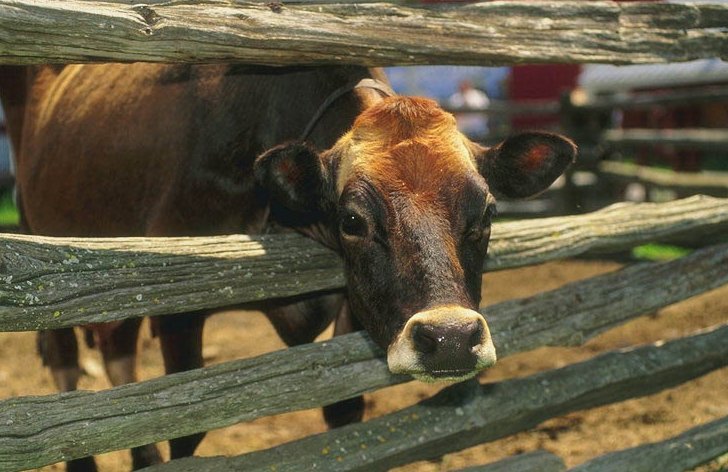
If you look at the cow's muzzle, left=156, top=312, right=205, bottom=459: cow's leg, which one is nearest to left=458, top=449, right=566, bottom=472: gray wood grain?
the cow's muzzle

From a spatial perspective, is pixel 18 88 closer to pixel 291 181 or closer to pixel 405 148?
pixel 291 181

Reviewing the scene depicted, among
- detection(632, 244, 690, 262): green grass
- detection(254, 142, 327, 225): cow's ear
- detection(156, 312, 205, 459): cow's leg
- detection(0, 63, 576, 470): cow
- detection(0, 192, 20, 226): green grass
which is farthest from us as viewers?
detection(0, 192, 20, 226): green grass

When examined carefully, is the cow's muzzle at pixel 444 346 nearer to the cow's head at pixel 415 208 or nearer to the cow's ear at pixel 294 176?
the cow's head at pixel 415 208

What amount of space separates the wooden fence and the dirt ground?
56cm

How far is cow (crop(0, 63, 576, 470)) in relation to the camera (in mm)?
2832

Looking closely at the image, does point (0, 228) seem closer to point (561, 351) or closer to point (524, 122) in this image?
point (561, 351)

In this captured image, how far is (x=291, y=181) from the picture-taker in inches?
129

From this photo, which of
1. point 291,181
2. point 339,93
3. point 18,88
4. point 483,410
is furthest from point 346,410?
point 18,88

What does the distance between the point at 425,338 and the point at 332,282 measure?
859mm

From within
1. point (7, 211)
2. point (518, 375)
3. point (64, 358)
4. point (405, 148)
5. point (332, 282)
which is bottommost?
point (7, 211)

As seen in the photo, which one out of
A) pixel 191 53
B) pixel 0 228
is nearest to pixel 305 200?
pixel 191 53

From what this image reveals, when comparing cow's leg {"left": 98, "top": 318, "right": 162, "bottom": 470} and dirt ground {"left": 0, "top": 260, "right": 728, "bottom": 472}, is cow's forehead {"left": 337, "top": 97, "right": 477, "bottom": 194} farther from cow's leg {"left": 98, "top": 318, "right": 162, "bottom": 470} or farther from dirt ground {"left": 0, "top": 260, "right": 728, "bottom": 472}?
cow's leg {"left": 98, "top": 318, "right": 162, "bottom": 470}

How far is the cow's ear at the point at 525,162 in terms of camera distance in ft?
10.9

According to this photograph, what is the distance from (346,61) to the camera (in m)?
3.27
